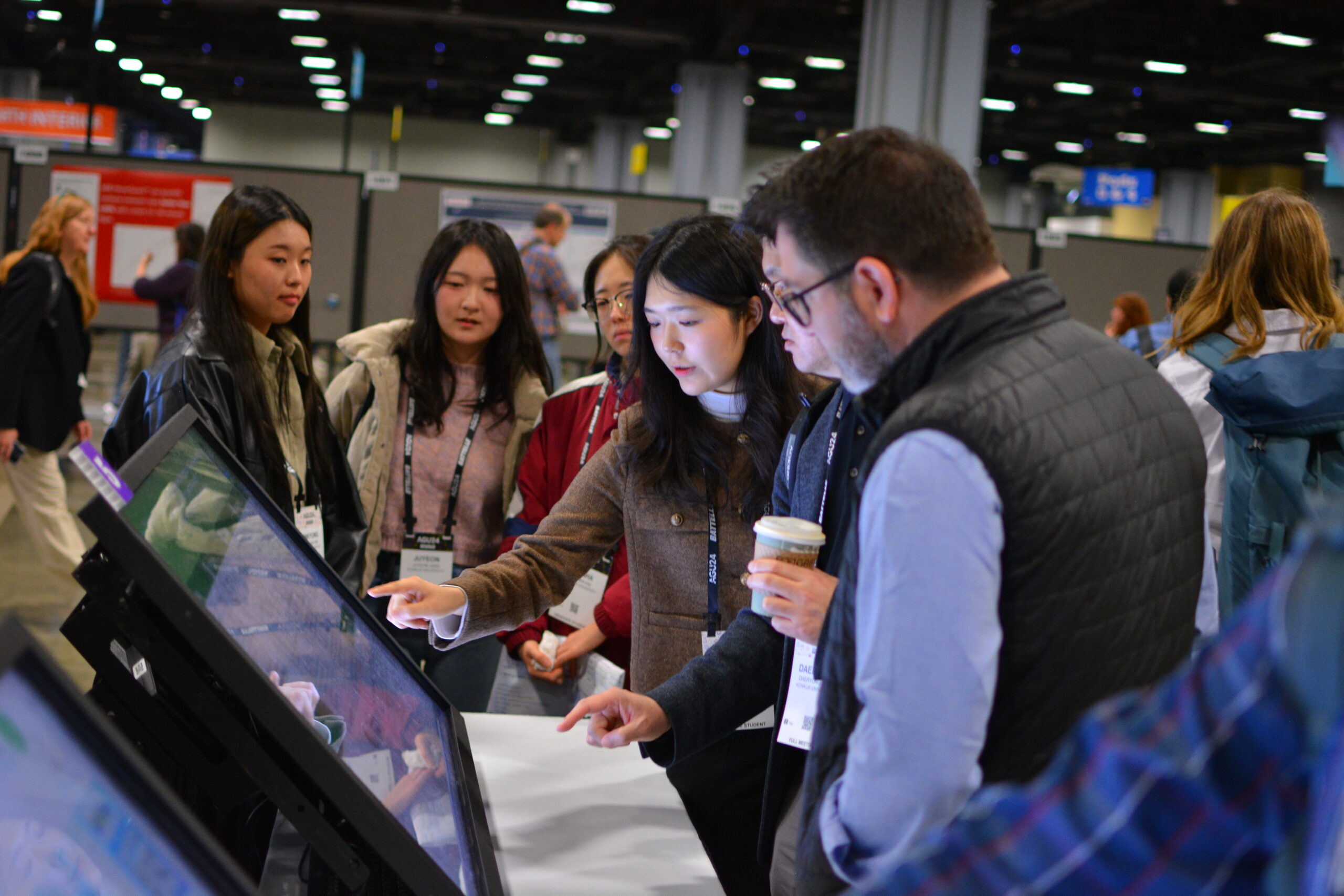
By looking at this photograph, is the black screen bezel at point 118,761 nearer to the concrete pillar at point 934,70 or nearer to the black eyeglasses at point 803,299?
the black eyeglasses at point 803,299

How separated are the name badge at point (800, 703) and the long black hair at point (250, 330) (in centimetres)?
131

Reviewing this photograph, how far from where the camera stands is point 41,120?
60.4 ft

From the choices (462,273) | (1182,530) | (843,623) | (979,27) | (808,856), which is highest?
(979,27)

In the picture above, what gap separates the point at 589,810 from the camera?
5.08 feet

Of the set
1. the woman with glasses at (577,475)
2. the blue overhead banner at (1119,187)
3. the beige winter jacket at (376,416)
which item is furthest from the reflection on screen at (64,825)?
the blue overhead banner at (1119,187)

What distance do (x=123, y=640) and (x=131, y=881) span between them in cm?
42

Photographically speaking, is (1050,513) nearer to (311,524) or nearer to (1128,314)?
(311,524)

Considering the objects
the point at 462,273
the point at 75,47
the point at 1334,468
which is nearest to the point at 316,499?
the point at 462,273

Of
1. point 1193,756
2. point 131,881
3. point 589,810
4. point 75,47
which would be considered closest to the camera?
point 1193,756

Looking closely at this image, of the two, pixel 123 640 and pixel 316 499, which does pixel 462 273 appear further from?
pixel 123 640

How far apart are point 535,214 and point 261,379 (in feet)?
14.3

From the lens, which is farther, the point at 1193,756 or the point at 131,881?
the point at 131,881

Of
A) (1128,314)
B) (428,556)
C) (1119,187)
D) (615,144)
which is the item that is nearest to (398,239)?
(428,556)

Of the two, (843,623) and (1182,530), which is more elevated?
(1182,530)
